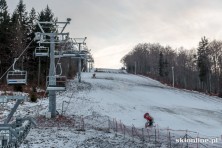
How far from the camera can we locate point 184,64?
471 feet

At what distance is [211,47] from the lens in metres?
109

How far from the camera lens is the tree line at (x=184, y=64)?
97.1m

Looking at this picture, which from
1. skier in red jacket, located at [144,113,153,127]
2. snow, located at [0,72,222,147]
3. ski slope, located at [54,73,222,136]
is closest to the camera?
snow, located at [0,72,222,147]

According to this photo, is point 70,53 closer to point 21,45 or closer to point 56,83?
point 56,83

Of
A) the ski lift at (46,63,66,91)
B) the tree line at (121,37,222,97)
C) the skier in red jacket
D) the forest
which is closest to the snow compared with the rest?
the skier in red jacket

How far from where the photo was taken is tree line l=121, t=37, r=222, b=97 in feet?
319

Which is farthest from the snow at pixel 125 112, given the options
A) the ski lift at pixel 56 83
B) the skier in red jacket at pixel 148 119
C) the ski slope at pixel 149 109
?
the ski lift at pixel 56 83

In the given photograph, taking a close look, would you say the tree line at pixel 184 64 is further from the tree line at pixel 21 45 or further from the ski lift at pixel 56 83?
the ski lift at pixel 56 83

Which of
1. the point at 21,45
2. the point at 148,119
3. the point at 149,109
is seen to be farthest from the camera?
the point at 21,45

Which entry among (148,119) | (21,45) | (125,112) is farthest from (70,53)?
(21,45)

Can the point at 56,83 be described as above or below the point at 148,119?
above

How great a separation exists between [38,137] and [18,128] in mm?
8629

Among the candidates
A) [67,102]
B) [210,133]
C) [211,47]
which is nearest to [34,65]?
[67,102]

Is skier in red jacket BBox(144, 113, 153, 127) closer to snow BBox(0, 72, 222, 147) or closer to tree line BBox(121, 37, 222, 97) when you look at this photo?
snow BBox(0, 72, 222, 147)
